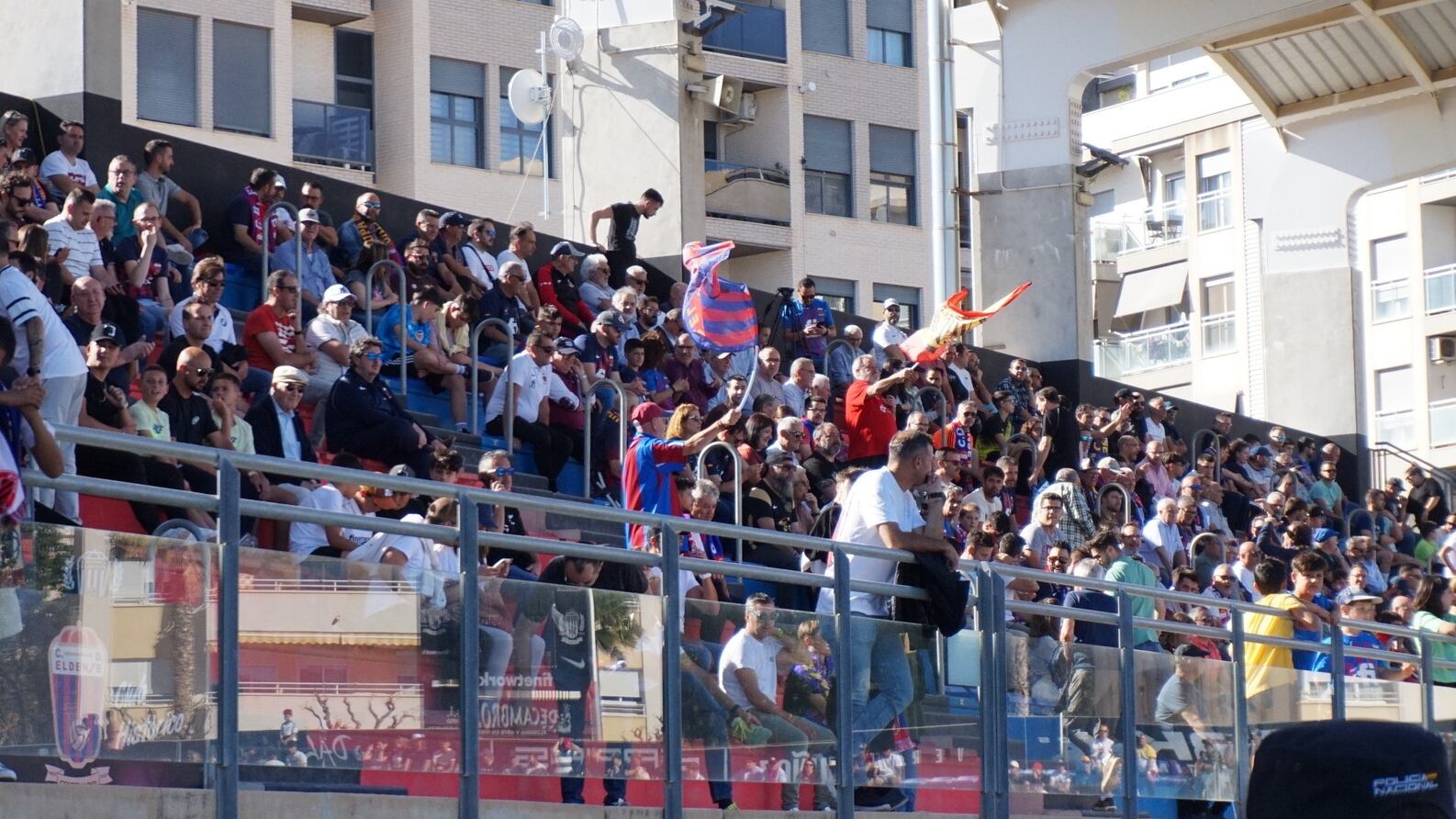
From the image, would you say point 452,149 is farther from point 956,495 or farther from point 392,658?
point 392,658

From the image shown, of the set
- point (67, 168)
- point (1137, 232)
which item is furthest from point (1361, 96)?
point (1137, 232)

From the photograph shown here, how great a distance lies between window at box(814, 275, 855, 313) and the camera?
145 ft

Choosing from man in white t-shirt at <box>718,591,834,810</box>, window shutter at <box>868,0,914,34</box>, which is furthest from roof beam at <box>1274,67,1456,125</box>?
man in white t-shirt at <box>718,591,834,810</box>

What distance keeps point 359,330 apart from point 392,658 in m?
6.75

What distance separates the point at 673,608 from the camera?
9.37 meters

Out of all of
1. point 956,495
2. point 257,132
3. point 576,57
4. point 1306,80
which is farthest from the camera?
point 257,132

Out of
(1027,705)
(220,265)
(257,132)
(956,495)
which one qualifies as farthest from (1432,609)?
(257,132)

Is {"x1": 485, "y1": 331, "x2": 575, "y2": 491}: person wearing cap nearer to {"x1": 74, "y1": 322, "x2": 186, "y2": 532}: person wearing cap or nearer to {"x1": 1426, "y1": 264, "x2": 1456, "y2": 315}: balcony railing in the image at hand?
{"x1": 74, "y1": 322, "x2": 186, "y2": 532}: person wearing cap

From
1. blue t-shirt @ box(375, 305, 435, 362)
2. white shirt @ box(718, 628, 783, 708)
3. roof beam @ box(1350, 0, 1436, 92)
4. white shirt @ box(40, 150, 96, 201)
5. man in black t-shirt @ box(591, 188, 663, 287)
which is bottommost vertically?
white shirt @ box(718, 628, 783, 708)

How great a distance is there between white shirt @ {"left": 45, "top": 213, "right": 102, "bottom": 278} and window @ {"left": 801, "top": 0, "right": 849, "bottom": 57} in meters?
32.1

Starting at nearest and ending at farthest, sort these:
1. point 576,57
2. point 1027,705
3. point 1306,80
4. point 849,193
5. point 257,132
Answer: point 1027,705, point 576,57, point 1306,80, point 257,132, point 849,193

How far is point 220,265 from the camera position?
43.9 feet

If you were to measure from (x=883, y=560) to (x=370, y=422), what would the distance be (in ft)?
12.8

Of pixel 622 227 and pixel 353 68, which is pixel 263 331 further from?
pixel 353 68
